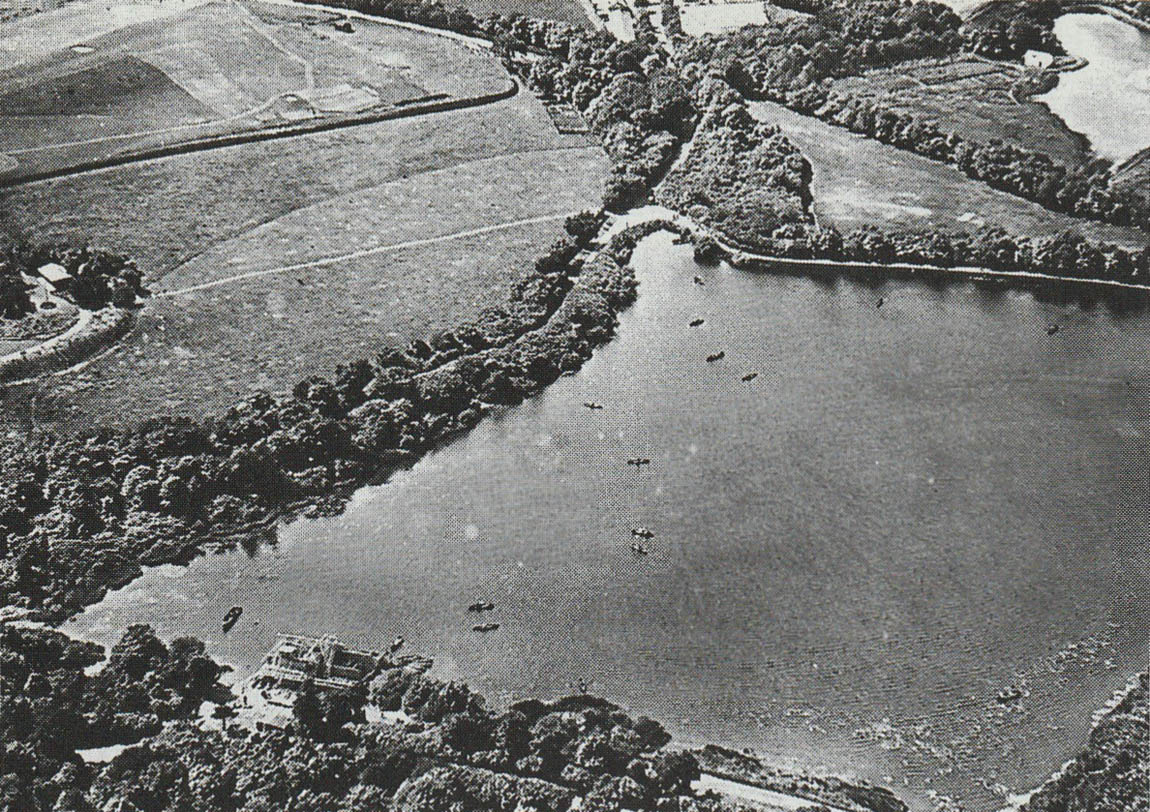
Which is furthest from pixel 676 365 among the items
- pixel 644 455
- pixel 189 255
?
pixel 189 255

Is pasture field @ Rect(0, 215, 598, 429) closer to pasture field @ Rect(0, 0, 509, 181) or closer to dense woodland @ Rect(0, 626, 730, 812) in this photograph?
dense woodland @ Rect(0, 626, 730, 812)

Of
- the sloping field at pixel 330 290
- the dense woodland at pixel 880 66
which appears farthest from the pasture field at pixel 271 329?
the dense woodland at pixel 880 66

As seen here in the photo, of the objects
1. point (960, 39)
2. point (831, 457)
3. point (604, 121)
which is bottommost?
point (831, 457)

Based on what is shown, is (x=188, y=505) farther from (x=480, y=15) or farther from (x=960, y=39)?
(x=960, y=39)

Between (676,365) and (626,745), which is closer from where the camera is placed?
(626,745)

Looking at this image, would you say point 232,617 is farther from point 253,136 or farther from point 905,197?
point 905,197

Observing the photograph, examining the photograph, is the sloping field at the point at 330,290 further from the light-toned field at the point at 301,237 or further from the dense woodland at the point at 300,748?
the dense woodland at the point at 300,748

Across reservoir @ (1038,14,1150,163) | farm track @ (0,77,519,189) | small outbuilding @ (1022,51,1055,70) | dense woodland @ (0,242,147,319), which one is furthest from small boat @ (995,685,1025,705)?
small outbuilding @ (1022,51,1055,70)
